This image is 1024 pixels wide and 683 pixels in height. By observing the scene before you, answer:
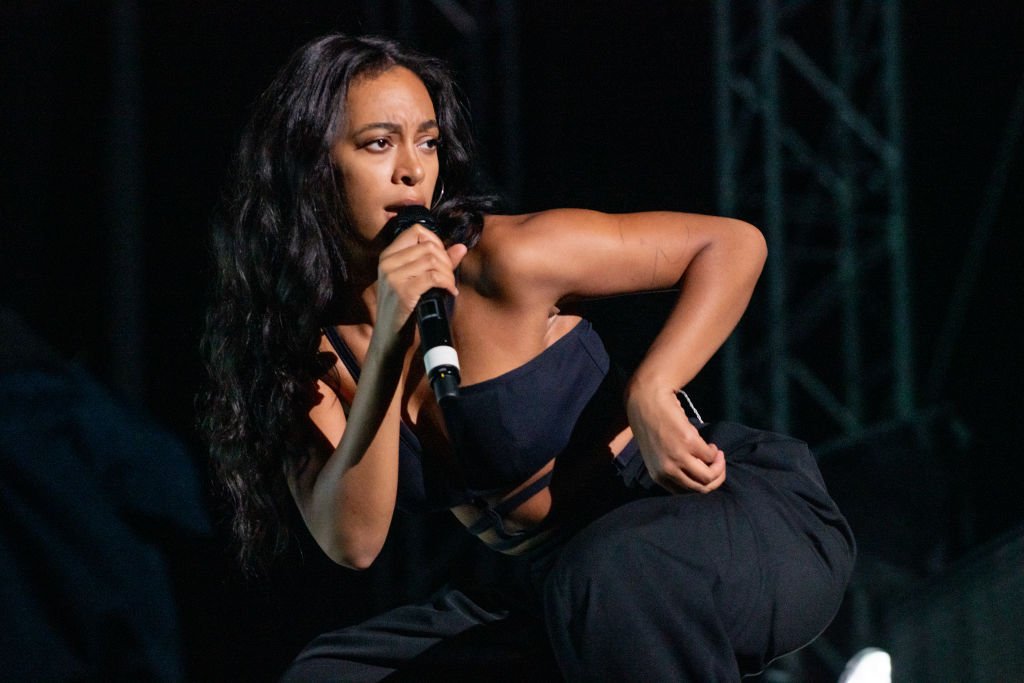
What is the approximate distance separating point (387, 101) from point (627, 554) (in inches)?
32.2

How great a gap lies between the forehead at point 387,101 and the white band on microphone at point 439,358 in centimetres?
50

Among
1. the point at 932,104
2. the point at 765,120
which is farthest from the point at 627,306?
the point at 932,104

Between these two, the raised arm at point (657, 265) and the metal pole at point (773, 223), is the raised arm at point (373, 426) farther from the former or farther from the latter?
the metal pole at point (773, 223)

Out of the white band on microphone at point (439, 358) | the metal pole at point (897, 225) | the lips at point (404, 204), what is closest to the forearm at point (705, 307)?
the white band on microphone at point (439, 358)

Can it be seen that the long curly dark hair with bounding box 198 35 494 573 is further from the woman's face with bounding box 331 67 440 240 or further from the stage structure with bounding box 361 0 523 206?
the stage structure with bounding box 361 0 523 206

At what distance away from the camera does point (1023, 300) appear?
4.12 meters

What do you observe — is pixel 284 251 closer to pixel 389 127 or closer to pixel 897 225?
pixel 389 127

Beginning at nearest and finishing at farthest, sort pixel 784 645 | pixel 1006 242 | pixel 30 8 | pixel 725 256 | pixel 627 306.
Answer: pixel 784 645 < pixel 725 256 < pixel 30 8 < pixel 627 306 < pixel 1006 242

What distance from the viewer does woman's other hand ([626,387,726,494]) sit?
1520mm

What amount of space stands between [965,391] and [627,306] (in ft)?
4.43

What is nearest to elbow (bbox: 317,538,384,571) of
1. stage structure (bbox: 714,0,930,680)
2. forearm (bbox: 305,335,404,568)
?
forearm (bbox: 305,335,404,568)

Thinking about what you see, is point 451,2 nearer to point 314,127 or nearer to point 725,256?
point 314,127

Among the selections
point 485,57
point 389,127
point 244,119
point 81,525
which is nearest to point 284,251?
point 389,127

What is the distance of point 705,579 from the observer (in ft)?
4.88
